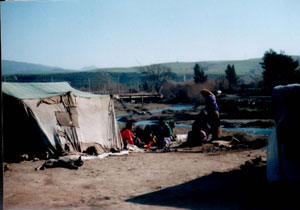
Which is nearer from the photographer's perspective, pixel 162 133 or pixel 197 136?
pixel 197 136

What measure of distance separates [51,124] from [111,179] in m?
2.88

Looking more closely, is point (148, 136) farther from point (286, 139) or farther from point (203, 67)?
point (203, 67)

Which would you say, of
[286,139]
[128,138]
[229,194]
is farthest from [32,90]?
[286,139]

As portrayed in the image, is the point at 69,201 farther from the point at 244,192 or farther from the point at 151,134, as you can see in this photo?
the point at 151,134

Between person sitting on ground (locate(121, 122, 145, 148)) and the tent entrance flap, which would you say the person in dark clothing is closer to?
person sitting on ground (locate(121, 122, 145, 148))

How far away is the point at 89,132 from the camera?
880cm

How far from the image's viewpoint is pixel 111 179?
19.7ft

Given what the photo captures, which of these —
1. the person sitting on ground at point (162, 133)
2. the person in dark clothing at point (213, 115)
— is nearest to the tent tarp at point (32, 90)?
the person sitting on ground at point (162, 133)

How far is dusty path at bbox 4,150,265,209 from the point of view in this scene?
4.74 metres

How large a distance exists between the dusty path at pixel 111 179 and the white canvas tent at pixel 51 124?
774 mm

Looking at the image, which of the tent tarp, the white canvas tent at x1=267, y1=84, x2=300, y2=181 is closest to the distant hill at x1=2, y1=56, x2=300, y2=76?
the tent tarp

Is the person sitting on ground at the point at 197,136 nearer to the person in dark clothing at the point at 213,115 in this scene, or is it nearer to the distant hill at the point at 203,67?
the person in dark clothing at the point at 213,115

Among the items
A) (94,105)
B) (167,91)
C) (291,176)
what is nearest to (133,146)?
(94,105)

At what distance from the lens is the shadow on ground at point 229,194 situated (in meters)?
4.25
